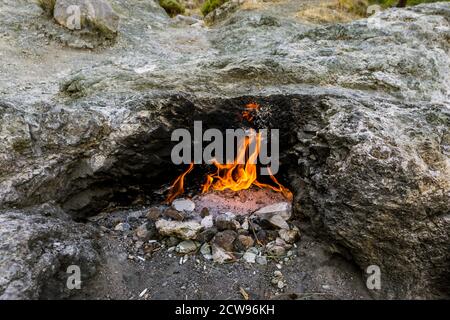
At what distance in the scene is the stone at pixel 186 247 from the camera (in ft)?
16.5

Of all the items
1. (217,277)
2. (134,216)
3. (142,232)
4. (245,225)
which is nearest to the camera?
(217,277)

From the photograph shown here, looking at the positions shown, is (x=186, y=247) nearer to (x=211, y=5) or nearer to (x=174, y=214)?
(x=174, y=214)

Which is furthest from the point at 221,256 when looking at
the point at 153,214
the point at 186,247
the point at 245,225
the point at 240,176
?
the point at 240,176

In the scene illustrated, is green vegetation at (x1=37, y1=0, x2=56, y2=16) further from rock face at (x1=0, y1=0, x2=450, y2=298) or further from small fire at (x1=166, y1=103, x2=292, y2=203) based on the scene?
small fire at (x1=166, y1=103, x2=292, y2=203)

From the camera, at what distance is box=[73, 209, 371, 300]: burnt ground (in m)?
4.53

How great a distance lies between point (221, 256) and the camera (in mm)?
4906

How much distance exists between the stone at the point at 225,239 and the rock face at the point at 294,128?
0.13 metres

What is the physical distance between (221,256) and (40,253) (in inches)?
83.6

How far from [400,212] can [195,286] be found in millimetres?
2580

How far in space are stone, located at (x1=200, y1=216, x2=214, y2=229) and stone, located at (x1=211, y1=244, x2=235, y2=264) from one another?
0.42 m
